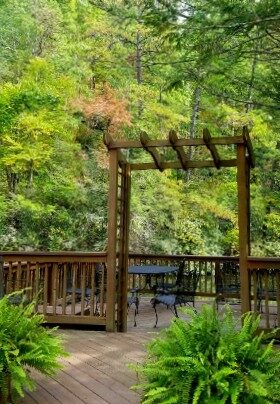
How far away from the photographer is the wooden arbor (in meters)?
5.35

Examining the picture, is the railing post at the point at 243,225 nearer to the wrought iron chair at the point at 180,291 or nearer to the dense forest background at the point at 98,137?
the wrought iron chair at the point at 180,291

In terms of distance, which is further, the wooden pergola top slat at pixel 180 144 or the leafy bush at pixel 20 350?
the wooden pergola top slat at pixel 180 144

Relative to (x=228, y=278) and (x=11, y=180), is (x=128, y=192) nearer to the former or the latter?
(x=228, y=278)

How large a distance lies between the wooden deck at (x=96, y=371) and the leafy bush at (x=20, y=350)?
279 mm

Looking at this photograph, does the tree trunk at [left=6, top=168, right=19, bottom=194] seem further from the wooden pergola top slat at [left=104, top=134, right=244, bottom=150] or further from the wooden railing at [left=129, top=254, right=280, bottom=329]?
the wooden pergola top slat at [left=104, top=134, right=244, bottom=150]

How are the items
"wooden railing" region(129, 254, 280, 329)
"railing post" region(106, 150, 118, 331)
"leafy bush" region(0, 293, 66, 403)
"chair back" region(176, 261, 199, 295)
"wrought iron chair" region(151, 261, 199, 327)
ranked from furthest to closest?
"chair back" region(176, 261, 199, 295)
"wrought iron chair" region(151, 261, 199, 327)
"railing post" region(106, 150, 118, 331)
"wooden railing" region(129, 254, 280, 329)
"leafy bush" region(0, 293, 66, 403)

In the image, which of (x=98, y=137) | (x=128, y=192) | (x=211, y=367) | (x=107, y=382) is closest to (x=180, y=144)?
(x=128, y=192)

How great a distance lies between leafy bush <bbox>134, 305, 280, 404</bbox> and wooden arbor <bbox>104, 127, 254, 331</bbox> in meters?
2.54

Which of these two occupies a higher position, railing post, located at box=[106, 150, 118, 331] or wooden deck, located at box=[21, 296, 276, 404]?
railing post, located at box=[106, 150, 118, 331]

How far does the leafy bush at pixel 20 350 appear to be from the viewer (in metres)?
2.95

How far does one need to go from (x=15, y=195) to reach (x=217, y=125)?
279 inches

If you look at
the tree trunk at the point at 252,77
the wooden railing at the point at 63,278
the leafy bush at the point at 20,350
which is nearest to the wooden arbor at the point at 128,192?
the wooden railing at the point at 63,278

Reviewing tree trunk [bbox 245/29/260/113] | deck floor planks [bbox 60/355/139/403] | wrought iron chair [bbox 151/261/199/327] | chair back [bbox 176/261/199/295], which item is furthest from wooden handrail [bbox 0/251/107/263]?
tree trunk [bbox 245/29/260/113]

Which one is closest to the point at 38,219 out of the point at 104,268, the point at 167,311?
the point at 167,311
